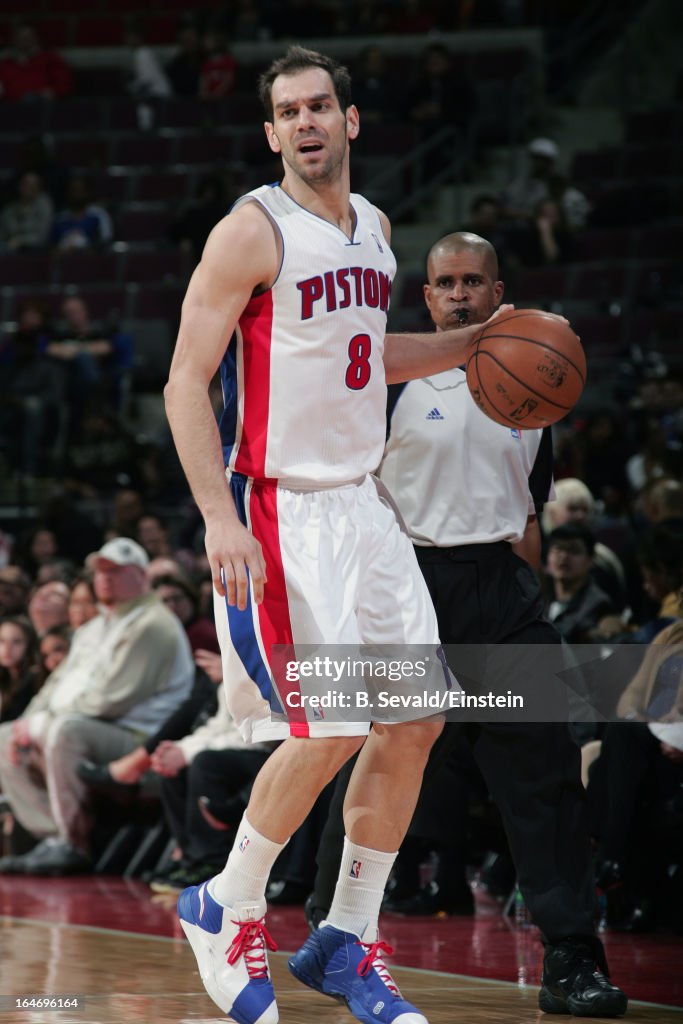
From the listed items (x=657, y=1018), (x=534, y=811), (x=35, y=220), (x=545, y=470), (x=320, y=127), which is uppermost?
(x=35, y=220)

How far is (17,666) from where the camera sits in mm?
8750

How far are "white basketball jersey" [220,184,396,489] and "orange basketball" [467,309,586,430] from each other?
0.42m

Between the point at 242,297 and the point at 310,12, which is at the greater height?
the point at 310,12

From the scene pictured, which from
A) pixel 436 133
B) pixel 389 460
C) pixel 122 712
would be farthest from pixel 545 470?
pixel 436 133

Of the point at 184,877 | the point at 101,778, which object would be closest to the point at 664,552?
the point at 184,877

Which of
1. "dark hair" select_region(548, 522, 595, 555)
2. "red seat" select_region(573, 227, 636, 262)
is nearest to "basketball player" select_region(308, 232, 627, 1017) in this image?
"dark hair" select_region(548, 522, 595, 555)

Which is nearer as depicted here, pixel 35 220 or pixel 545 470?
pixel 545 470

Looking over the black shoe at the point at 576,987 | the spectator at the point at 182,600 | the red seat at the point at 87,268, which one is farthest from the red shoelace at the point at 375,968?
the red seat at the point at 87,268

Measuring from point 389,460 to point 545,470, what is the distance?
1.52 ft

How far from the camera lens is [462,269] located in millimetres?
4441

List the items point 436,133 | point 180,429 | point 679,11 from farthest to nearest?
point 679,11 → point 436,133 → point 180,429

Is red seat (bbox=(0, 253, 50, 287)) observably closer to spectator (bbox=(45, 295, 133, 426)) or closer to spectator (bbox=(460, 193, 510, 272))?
spectator (bbox=(45, 295, 133, 426))

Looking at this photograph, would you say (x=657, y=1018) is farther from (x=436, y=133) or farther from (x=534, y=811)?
(x=436, y=133)

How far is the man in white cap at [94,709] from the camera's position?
775cm
